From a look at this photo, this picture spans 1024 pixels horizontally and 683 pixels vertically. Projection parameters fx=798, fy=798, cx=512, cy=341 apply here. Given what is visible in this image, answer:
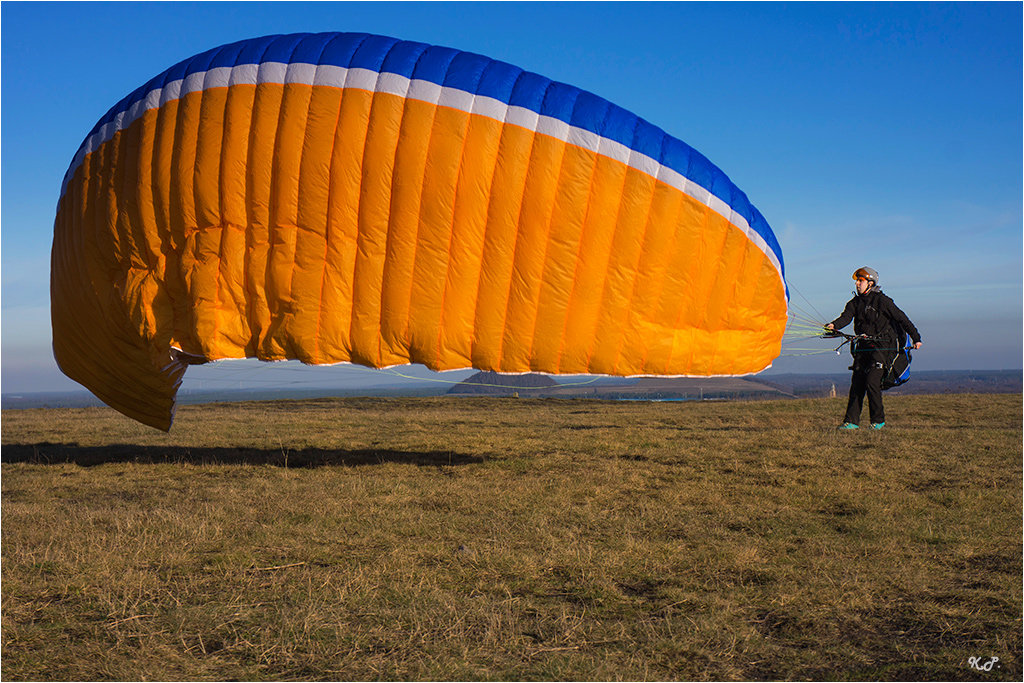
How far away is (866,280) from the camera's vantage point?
29.2 feet

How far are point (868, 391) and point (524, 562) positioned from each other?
248 inches

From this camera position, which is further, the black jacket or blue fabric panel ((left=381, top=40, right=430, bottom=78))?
the black jacket

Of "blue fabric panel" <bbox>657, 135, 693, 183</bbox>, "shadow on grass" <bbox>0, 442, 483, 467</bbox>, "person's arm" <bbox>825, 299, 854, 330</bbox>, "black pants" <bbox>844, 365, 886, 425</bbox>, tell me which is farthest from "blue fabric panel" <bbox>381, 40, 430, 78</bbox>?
"black pants" <bbox>844, 365, 886, 425</bbox>

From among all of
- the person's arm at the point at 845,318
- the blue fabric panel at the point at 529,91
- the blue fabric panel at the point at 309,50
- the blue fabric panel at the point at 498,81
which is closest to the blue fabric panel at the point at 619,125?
A: the blue fabric panel at the point at 529,91

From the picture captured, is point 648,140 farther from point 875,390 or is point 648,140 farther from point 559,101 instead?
point 875,390

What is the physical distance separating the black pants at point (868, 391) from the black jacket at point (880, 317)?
1.43 ft

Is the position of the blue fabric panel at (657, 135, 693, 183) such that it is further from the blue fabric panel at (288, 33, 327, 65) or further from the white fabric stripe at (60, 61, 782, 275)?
the blue fabric panel at (288, 33, 327, 65)

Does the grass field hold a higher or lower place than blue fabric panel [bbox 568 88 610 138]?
lower

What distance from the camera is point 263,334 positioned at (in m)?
6.50

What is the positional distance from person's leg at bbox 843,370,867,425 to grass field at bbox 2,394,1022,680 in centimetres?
52

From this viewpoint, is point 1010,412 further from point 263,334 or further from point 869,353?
point 263,334

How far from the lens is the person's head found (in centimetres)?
887

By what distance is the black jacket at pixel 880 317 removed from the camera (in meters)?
8.80

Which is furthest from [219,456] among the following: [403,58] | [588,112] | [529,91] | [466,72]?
[588,112]
